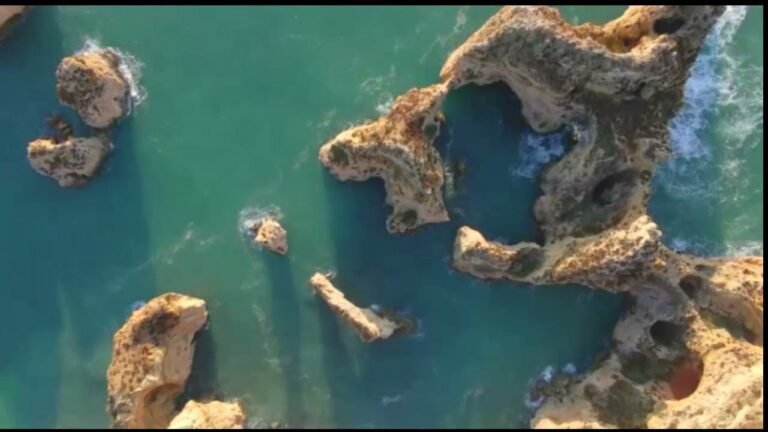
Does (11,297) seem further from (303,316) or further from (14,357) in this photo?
(303,316)

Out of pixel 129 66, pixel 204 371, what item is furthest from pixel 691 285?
pixel 129 66

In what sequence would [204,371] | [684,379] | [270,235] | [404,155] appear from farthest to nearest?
[204,371] → [270,235] → [684,379] → [404,155]

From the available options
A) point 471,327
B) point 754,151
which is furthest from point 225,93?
point 754,151

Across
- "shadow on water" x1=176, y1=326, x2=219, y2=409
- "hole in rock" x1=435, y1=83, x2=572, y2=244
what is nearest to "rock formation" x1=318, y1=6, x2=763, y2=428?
"hole in rock" x1=435, y1=83, x2=572, y2=244

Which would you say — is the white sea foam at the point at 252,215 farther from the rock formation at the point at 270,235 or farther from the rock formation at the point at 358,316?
the rock formation at the point at 358,316

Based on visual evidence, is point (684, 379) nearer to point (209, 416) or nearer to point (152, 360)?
point (209, 416)

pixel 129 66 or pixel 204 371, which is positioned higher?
pixel 129 66

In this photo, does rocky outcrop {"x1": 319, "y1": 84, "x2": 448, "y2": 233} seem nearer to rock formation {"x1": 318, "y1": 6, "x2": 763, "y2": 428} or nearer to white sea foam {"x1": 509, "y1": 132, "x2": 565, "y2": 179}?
rock formation {"x1": 318, "y1": 6, "x2": 763, "y2": 428}
